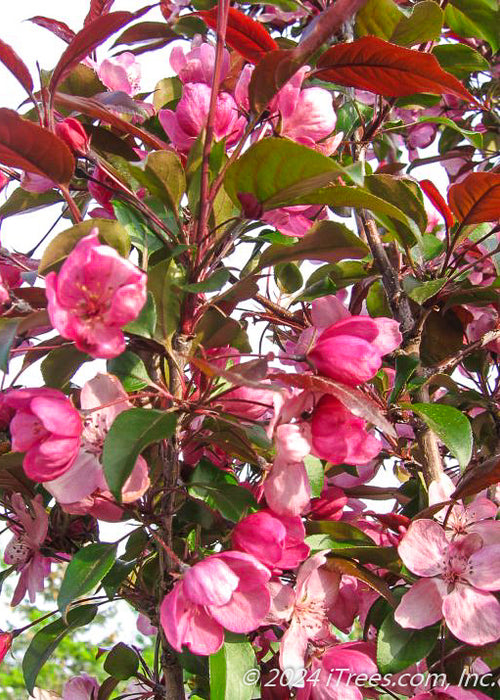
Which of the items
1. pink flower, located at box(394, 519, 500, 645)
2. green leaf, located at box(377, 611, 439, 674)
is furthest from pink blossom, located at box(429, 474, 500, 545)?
green leaf, located at box(377, 611, 439, 674)

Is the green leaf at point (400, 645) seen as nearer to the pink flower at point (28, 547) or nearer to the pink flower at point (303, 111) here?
the pink flower at point (28, 547)

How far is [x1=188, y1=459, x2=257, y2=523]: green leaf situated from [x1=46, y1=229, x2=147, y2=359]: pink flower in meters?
0.27

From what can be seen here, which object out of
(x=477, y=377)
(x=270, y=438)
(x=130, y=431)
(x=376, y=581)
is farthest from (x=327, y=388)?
(x=477, y=377)

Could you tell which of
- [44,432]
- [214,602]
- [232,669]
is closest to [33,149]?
[44,432]

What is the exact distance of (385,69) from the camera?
102 centimetres

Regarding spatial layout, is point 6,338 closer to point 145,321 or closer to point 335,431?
point 145,321

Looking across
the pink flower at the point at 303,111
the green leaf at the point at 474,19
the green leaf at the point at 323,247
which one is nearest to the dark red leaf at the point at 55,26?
the pink flower at the point at 303,111

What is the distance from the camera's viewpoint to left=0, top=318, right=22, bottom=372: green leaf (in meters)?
0.82

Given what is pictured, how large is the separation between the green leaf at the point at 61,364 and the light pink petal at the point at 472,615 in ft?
1.81

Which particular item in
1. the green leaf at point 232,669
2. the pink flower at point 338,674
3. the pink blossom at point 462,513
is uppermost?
the pink blossom at point 462,513

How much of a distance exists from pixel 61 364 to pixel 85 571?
0.26 meters

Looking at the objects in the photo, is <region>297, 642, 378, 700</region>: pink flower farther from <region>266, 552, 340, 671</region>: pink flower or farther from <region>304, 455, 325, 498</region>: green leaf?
<region>304, 455, 325, 498</region>: green leaf

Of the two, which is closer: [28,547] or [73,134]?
[73,134]

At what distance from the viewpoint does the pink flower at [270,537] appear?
92cm
